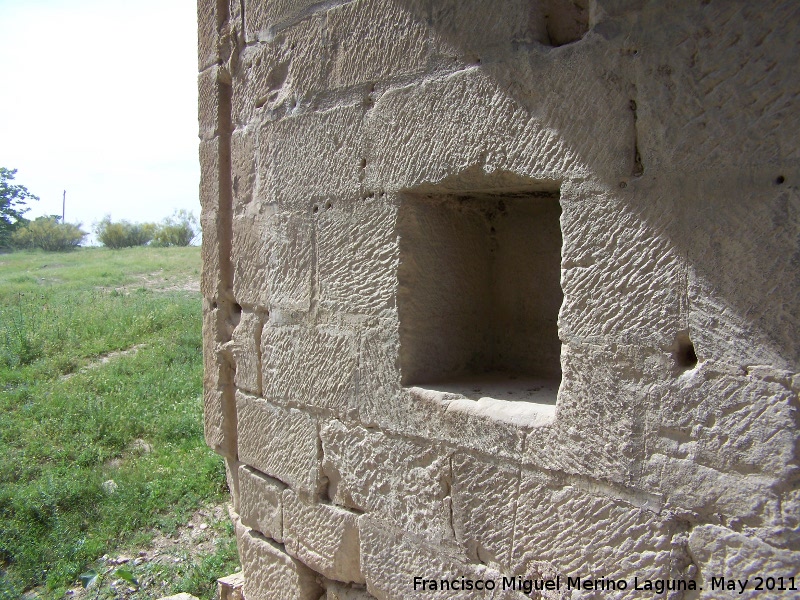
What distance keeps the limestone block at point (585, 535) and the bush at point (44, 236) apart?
2618cm

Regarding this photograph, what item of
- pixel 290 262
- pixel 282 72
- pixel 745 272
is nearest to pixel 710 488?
pixel 745 272

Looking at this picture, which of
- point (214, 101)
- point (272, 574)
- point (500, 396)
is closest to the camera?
point (500, 396)

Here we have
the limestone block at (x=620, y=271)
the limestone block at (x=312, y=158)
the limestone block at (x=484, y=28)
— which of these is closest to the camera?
the limestone block at (x=620, y=271)

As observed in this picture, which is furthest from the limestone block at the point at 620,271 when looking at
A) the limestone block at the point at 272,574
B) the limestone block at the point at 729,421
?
the limestone block at the point at 272,574

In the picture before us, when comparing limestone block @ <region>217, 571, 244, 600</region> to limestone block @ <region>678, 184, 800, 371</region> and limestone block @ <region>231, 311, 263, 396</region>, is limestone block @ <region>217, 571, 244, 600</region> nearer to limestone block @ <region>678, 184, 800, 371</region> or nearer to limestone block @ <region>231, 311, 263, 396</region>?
limestone block @ <region>231, 311, 263, 396</region>

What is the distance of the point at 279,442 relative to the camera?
2.74 metres

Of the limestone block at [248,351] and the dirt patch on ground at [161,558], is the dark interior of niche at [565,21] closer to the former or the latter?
the limestone block at [248,351]

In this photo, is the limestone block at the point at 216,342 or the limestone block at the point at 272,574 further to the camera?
the limestone block at the point at 216,342

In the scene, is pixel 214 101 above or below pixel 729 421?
above

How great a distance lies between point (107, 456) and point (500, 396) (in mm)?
5019

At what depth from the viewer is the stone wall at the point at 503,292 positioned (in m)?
1.46

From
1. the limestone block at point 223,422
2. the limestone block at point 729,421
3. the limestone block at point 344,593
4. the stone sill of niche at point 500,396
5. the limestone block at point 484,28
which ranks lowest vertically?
the limestone block at point 344,593

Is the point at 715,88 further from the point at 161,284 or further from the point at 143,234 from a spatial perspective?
the point at 143,234

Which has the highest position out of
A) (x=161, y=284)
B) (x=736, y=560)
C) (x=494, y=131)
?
(x=494, y=131)
